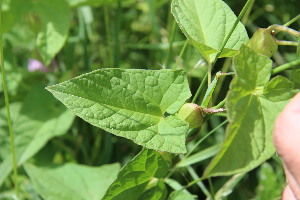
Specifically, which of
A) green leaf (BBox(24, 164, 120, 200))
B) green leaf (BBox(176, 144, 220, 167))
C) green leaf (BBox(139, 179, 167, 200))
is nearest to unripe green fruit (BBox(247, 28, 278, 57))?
green leaf (BBox(139, 179, 167, 200))

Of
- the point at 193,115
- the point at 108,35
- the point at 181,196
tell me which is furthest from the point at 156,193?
the point at 108,35

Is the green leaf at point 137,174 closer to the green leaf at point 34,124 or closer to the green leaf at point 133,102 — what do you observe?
the green leaf at point 133,102

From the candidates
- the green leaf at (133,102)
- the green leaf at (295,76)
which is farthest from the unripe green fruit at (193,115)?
the green leaf at (295,76)

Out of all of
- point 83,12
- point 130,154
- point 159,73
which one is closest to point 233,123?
point 159,73

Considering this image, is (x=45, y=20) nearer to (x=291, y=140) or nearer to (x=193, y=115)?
(x=193, y=115)

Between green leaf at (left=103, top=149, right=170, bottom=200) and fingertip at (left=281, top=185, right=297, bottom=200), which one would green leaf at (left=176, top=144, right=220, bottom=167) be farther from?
fingertip at (left=281, top=185, right=297, bottom=200)

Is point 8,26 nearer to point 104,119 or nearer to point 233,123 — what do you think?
point 104,119
